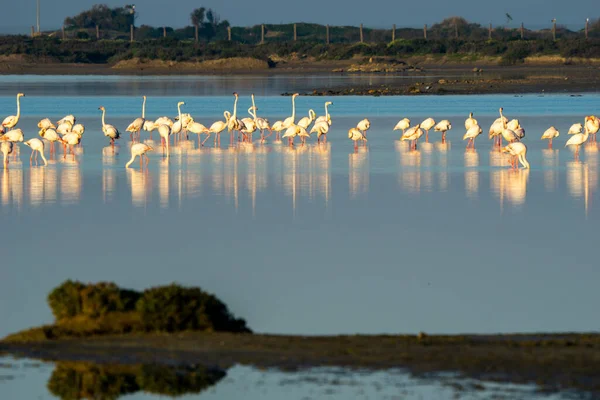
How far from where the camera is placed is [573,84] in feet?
Answer: 173

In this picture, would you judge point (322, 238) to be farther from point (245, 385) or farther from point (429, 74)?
point (429, 74)

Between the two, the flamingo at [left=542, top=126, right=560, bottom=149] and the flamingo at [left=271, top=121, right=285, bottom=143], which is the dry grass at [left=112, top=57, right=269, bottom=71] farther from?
the flamingo at [left=542, top=126, right=560, bottom=149]

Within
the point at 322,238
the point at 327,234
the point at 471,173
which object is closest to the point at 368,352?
the point at 322,238

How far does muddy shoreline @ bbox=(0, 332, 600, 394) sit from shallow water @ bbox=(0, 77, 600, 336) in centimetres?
71

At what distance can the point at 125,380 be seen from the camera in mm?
7098

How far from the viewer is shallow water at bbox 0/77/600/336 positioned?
920 centimetres

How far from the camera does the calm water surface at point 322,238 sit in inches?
348

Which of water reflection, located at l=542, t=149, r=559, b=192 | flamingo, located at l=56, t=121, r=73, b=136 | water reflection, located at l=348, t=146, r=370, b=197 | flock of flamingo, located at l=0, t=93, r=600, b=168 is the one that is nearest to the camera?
water reflection, located at l=348, t=146, r=370, b=197

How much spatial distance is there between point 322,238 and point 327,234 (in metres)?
0.27

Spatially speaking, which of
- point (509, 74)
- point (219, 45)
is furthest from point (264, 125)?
point (219, 45)

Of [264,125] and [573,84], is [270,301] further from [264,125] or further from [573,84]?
[573,84]

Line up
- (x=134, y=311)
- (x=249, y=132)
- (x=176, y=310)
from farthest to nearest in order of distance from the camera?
(x=249, y=132) < (x=134, y=311) < (x=176, y=310)

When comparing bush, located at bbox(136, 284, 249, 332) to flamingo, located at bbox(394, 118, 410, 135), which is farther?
flamingo, located at bbox(394, 118, 410, 135)

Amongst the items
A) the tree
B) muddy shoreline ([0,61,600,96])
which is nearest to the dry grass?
muddy shoreline ([0,61,600,96])
